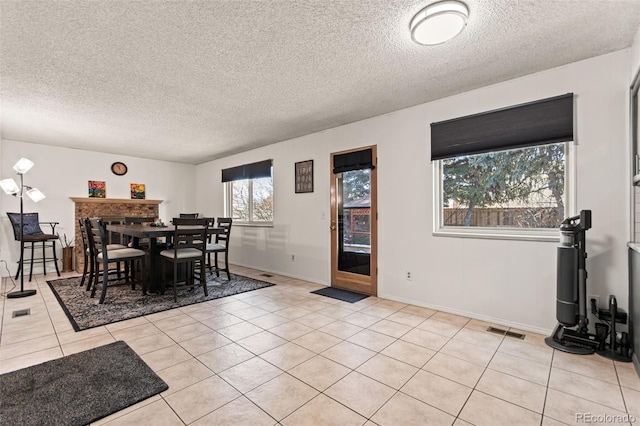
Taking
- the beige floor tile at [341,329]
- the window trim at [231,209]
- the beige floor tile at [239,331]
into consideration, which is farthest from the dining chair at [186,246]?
the beige floor tile at [341,329]

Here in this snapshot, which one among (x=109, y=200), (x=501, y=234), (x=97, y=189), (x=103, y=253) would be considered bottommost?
(x=103, y=253)

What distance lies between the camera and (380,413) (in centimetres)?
168

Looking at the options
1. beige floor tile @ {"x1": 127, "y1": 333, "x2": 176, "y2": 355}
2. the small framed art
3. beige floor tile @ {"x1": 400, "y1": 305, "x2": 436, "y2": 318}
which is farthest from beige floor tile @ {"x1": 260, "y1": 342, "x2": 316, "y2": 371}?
the small framed art

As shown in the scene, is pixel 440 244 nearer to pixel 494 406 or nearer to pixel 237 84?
pixel 494 406

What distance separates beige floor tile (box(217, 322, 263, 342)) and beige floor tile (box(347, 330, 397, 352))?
2.99 ft

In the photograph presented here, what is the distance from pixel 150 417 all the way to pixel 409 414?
1.42 metres

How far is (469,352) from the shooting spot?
7.93 feet

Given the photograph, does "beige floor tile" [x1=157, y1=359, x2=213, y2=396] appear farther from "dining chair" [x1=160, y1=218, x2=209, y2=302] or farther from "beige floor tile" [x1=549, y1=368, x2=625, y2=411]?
"beige floor tile" [x1=549, y1=368, x2=625, y2=411]

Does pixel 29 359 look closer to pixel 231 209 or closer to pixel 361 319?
pixel 361 319

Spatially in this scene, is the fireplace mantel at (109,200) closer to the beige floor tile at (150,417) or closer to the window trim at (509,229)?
the beige floor tile at (150,417)

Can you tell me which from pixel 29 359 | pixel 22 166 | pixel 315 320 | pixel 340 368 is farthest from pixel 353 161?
pixel 22 166

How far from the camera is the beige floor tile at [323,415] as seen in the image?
5.24 ft

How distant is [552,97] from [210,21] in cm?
293

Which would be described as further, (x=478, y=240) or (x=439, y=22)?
(x=478, y=240)
